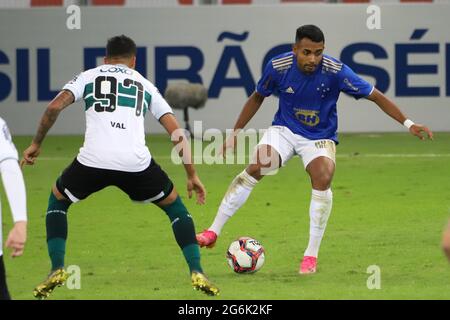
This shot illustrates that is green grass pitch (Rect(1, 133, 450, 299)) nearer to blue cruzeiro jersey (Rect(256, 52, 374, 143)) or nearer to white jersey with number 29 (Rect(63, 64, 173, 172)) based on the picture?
white jersey with number 29 (Rect(63, 64, 173, 172))

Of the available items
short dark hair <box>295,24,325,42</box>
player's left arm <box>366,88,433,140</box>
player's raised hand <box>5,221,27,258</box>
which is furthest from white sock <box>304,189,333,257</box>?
player's raised hand <box>5,221,27,258</box>

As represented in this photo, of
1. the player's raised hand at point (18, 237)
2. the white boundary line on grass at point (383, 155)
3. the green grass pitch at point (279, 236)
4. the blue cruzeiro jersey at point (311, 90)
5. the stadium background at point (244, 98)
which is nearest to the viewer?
the player's raised hand at point (18, 237)

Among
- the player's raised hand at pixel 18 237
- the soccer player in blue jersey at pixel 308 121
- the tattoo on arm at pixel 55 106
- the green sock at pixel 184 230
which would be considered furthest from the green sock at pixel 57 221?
the player's raised hand at pixel 18 237

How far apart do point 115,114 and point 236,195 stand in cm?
198

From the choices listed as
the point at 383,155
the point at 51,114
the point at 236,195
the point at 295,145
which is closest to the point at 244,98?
the point at 383,155

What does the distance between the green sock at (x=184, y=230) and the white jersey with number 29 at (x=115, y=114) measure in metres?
0.42

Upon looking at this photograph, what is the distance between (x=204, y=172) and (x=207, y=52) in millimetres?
5319

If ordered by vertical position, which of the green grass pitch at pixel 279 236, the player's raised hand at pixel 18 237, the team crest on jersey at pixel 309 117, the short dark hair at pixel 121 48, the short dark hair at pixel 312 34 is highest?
the short dark hair at pixel 312 34

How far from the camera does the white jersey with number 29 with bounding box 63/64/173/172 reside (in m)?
8.70

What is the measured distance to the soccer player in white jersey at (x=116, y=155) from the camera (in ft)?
28.5

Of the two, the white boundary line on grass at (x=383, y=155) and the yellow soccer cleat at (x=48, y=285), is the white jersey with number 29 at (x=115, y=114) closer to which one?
the yellow soccer cleat at (x=48, y=285)

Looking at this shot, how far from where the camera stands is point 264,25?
23.1 metres
